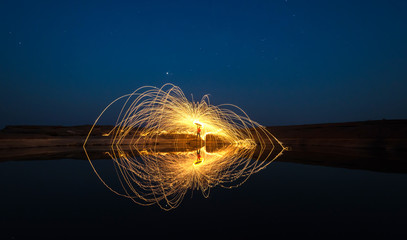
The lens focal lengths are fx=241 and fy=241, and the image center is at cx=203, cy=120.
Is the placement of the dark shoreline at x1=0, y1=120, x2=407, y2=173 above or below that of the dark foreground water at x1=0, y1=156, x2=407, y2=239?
above

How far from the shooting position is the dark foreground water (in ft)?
5.22

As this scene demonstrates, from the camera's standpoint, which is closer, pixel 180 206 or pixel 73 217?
pixel 73 217

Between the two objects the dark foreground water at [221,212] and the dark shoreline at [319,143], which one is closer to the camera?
the dark foreground water at [221,212]

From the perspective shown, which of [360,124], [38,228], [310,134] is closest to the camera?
[38,228]

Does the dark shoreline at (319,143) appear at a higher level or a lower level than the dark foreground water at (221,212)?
higher

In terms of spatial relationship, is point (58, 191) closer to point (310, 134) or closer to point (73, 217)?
point (73, 217)

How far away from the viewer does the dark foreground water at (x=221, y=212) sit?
159 cm

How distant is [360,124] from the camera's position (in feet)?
45.6

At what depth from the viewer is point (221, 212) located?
1993 millimetres

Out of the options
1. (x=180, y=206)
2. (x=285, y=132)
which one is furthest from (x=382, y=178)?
(x=285, y=132)

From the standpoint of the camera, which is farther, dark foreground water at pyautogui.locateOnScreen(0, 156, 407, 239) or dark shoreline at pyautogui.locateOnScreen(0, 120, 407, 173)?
dark shoreline at pyautogui.locateOnScreen(0, 120, 407, 173)

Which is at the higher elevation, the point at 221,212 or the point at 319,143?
the point at 319,143

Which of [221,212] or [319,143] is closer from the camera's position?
[221,212]

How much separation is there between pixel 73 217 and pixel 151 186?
1177mm
